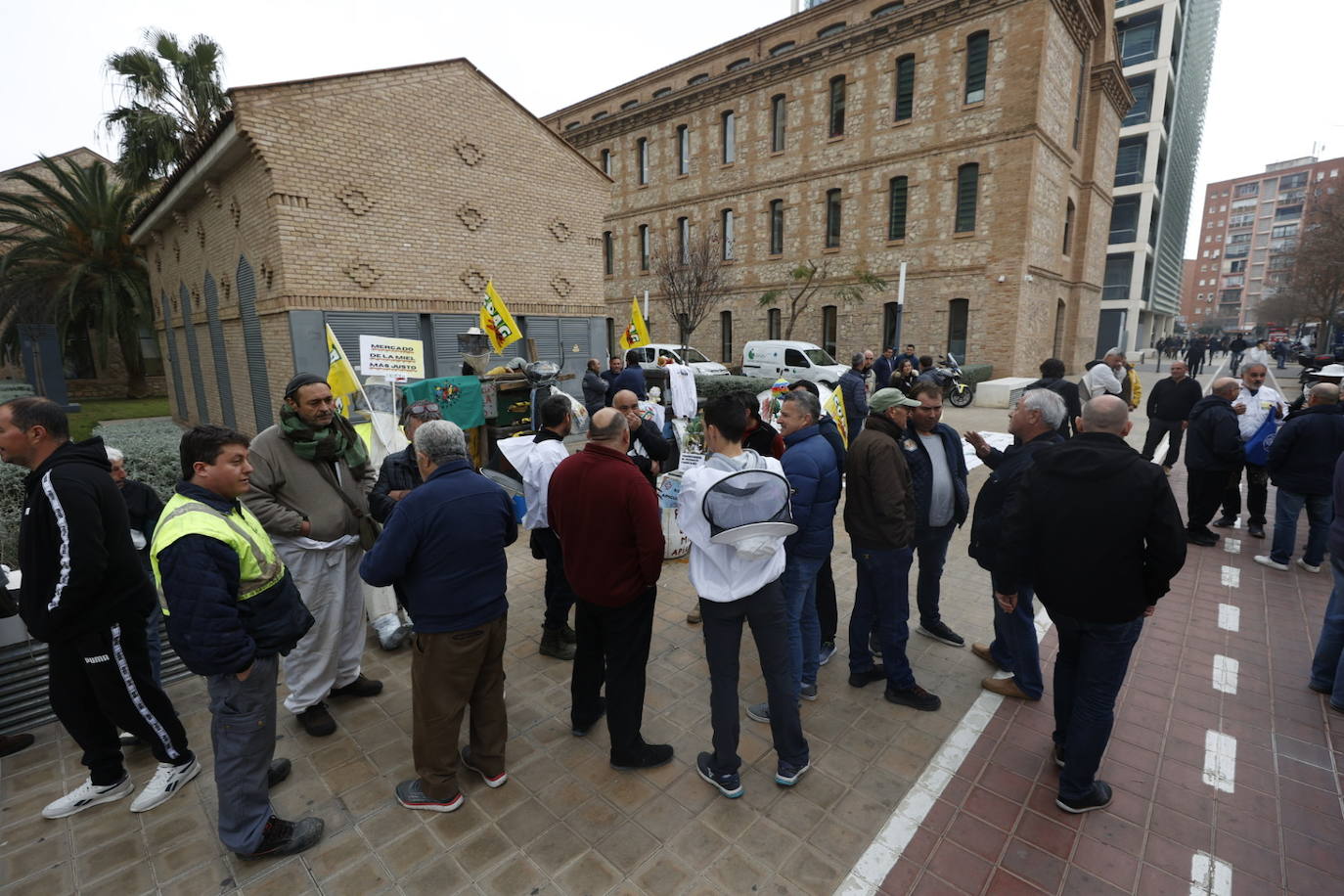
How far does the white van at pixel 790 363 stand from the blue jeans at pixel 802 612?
16.2 m

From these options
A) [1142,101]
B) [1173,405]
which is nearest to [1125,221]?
[1142,101]

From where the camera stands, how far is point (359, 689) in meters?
4.08

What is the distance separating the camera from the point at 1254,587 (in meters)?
5.73

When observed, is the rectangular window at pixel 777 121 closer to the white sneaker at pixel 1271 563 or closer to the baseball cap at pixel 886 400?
the white sneaker at pixel 1271 563

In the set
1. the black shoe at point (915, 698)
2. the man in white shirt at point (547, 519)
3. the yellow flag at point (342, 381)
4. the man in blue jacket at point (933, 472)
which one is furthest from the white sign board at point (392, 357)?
the black shoe at point (915, 698)

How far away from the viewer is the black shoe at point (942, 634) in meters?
4.70

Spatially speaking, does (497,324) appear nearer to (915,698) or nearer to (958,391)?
(915,698)

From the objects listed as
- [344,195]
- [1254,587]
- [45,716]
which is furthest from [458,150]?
[1254,587]

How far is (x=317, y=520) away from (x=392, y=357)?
3.06 metres

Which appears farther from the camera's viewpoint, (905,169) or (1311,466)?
(905,169)

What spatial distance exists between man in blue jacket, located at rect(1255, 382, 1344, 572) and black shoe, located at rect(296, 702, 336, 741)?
827 cm

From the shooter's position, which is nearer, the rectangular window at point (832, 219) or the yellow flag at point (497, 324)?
the yellow flag at point (497, 324)

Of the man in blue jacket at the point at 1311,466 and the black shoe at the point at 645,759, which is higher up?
the man in blue jacket at the point at 1311,466

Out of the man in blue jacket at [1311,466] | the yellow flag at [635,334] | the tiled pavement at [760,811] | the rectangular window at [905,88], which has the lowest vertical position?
the tiled pavement at [760,811]
